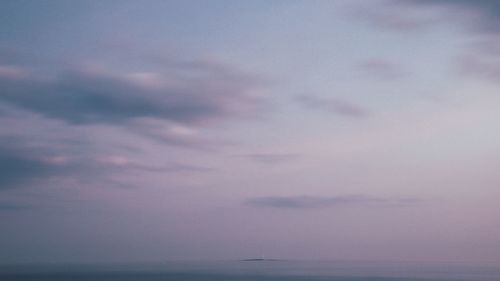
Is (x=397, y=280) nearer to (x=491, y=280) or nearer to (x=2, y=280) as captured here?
(x=491, y=280)

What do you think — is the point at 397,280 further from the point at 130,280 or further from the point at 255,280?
the point at 130,280

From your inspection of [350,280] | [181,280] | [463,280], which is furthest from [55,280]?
[463,280]

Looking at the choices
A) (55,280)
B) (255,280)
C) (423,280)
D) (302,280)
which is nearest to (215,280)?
(255,280)

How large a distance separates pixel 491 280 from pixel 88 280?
242 ft

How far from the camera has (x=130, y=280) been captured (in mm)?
100812

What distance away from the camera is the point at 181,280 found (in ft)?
331

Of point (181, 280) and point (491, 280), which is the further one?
point (181, 280)

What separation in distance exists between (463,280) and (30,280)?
80.9m

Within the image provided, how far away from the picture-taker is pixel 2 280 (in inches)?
3912

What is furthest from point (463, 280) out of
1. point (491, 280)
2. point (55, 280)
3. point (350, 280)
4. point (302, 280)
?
point (55, 280)

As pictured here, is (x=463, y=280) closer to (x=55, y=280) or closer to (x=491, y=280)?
(x=491, y=280)

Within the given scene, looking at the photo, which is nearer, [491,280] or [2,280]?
[491,280]

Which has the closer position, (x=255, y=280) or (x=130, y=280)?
(x=255, y=280)

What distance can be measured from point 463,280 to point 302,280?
101ft
